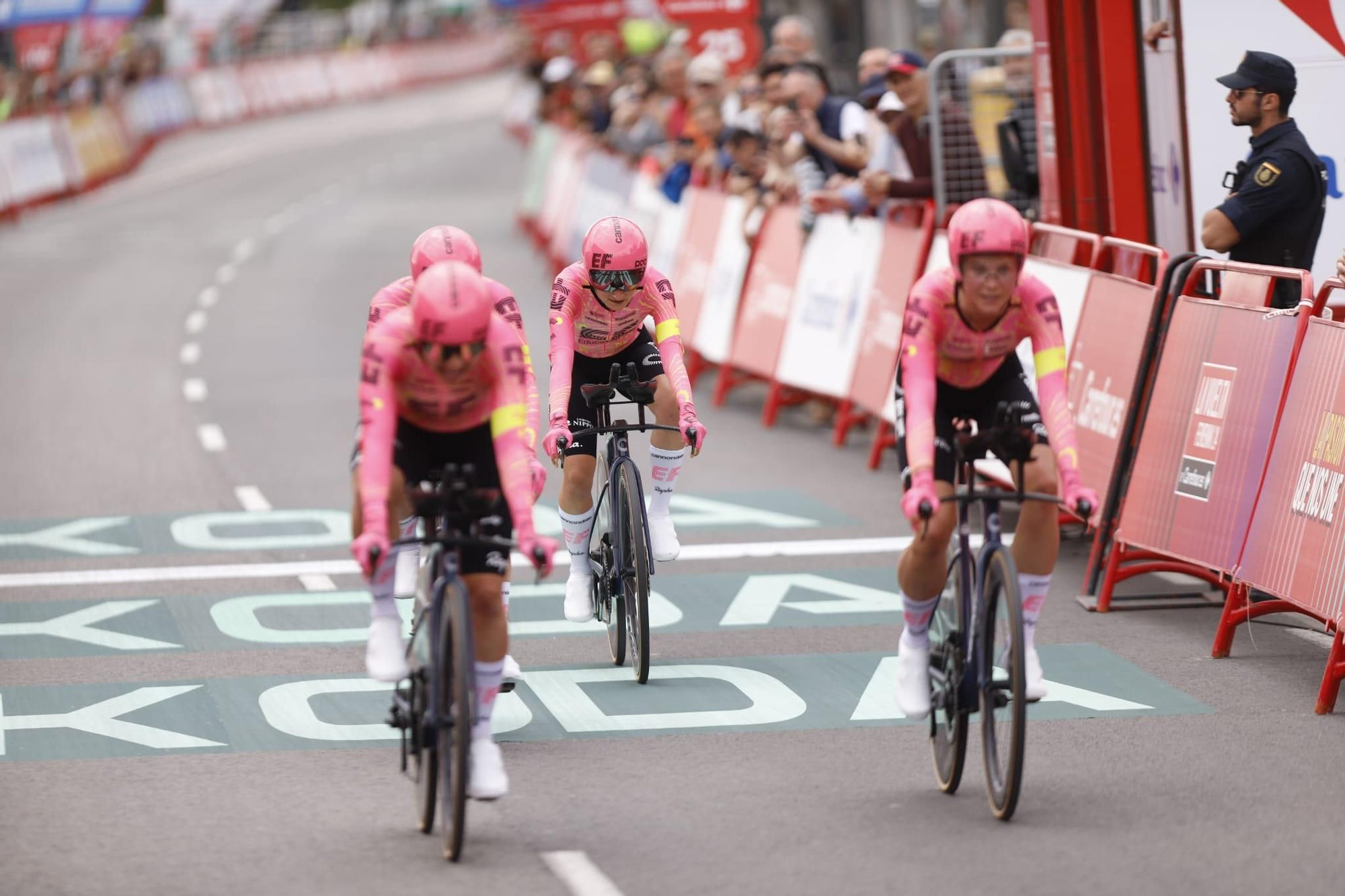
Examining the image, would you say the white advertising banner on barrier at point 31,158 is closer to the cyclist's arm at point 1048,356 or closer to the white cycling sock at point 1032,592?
the cyclist's arm at point 1048,356

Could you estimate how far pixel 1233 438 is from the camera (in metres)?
9.50

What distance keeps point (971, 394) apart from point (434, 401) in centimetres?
202

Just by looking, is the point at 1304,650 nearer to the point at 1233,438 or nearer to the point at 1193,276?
the point at 1233,438

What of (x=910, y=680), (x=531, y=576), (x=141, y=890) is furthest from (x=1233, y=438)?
(x=141, y=890)

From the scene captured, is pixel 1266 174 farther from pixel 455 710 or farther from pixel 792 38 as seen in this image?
pixel 792 38

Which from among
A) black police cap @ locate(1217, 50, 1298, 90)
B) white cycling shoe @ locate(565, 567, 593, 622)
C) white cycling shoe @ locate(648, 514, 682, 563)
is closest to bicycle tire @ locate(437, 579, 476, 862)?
white cycling shoe @ locate(565, 567, 593, 622)

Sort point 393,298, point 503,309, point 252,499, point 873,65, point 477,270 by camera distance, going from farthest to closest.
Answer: point 873,65 → point 252,499 → point 393,298 → point 503,309 → point 477,270

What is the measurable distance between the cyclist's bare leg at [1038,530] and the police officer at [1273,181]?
131 inches

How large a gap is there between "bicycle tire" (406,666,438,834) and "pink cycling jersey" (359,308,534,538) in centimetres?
61

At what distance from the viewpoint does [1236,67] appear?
12.2m

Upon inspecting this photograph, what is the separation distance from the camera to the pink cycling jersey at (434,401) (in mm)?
6715

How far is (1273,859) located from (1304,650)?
3093 mm

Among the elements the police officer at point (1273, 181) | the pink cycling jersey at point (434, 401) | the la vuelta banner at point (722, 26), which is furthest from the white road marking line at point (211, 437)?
the la vuelta banner at point (722, 26)

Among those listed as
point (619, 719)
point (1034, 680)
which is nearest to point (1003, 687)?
point (1034, 680)
